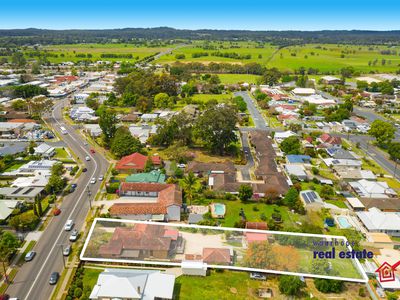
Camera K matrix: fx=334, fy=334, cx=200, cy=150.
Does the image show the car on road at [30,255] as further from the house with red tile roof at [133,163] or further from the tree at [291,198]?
the tree at [291,198]

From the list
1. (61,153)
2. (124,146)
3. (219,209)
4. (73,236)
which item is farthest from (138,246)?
(61,153)

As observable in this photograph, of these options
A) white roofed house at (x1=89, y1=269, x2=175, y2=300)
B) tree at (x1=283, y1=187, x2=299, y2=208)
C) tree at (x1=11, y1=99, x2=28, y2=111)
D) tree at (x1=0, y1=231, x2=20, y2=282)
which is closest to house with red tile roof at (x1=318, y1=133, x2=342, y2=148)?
tree at (x1=283, y1=187, x2=299, y2=208)

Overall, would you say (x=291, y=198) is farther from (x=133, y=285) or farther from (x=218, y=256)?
(x=133, y=285)

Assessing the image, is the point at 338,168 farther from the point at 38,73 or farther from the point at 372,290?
the point at 38,73

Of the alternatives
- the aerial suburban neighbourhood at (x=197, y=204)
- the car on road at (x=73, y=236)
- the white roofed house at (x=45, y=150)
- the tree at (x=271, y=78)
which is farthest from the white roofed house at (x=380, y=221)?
the tree at (x=271, y=78)

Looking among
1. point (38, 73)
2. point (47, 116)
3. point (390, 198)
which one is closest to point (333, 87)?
point (390, 198)

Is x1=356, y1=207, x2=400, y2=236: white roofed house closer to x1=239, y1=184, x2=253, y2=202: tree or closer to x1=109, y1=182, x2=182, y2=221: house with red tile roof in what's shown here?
x1=239, y1=184, x2=253, y2=202: tree

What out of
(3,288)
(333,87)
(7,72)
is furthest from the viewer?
(7,72)
